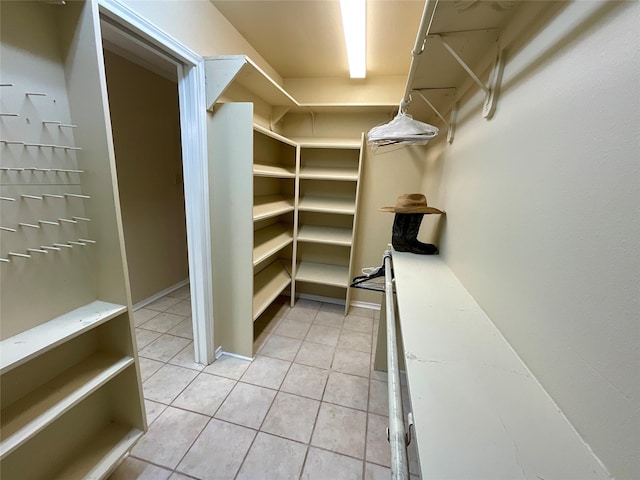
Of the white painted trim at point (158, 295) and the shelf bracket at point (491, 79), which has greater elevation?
the shelf bracket at point (491, 79)

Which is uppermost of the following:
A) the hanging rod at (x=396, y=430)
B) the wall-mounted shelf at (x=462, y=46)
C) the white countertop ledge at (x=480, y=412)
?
the wall-mounted shelf at (x=462, y=46)

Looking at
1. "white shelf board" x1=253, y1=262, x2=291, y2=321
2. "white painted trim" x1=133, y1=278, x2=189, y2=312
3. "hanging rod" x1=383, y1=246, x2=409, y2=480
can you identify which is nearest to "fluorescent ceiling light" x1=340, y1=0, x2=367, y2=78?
"hanging rod" x1=383, y1=246, x2=409, y2=480

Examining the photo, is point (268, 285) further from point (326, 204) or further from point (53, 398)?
point (53, 398)

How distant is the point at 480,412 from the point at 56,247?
142cm

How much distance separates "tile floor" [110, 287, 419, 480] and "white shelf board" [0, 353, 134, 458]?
2.12 ft

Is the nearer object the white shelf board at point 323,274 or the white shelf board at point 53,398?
the white shelf board at point 53,398

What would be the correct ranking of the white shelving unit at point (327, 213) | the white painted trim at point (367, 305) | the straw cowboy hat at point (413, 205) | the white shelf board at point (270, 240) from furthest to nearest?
the white painted trim at point (367, 305)
the white shelving unit at point (327, 213)
the white shelf board at point (270, 240)
the straw cowboy hat at point (413, 205)

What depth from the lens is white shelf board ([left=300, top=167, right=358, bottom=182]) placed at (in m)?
2.59

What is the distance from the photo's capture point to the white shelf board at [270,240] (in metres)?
2.17

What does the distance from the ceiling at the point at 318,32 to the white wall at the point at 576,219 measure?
3.79ft

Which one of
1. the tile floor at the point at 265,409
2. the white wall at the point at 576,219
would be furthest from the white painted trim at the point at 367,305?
the white wall at the point at 576,219

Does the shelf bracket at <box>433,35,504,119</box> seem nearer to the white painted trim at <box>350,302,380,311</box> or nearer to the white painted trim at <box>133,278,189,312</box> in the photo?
the white painted trim at <box>350,302,380,311</box>

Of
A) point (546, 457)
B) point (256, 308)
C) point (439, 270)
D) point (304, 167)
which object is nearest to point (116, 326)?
point (256, 308)

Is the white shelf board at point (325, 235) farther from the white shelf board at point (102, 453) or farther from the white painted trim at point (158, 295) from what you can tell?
the white shelf board at point (102, 453)
